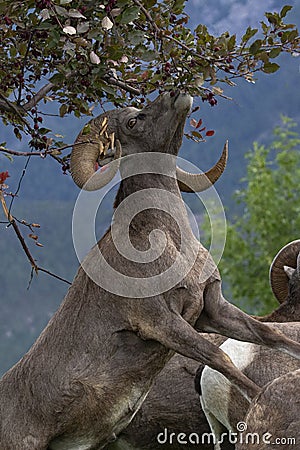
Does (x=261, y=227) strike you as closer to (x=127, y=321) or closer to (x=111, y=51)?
(x=127, y=321)

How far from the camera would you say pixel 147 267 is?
11.2 ft

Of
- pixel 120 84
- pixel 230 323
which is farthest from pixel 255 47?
pixel 230 323

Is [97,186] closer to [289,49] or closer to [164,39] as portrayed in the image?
[164,39]

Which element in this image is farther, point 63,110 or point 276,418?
point 63,110

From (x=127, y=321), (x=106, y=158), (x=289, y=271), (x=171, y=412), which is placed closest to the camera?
(x=127, y=321)

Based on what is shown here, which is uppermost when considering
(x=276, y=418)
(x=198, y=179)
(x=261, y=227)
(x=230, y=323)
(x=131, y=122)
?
(x=261, y=227)

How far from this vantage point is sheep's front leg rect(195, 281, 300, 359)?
342 centimetres

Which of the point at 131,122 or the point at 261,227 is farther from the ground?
the point at 261,227

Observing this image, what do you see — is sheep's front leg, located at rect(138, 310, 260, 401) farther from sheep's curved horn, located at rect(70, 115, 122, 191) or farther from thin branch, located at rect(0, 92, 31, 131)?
thin branch, located at rect(0, 92, 31, 131)

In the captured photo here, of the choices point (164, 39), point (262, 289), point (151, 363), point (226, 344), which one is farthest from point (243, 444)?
point (262, 289)

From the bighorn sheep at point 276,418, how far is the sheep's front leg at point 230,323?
49 centimetres

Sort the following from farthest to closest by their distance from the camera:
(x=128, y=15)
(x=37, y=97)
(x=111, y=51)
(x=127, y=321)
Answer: (x=37, y=97), (x=127, y=321), (x=111, y=51), (x=128, y=15)

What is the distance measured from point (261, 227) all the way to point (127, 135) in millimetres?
15284

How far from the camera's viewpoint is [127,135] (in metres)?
3.64
